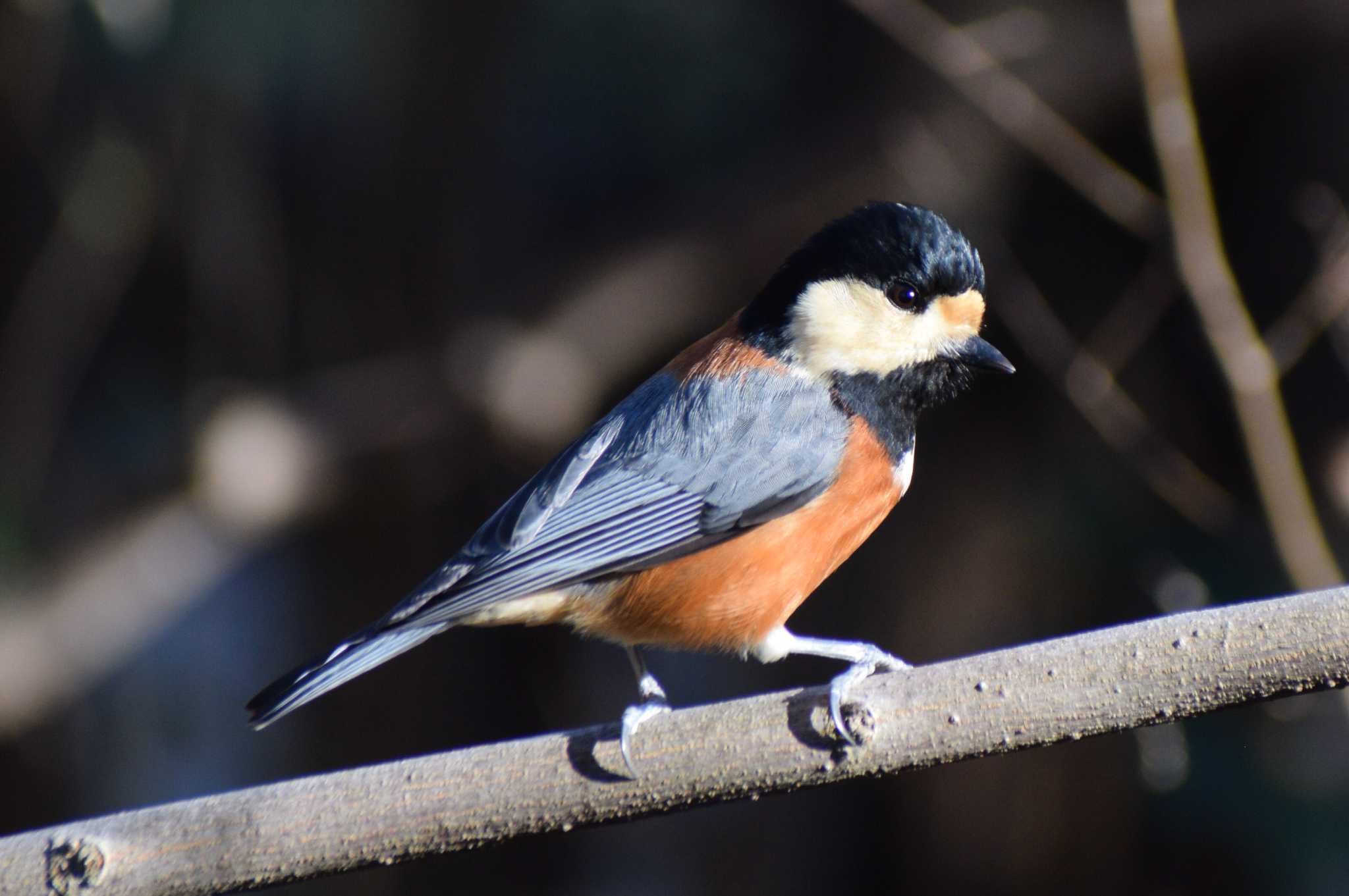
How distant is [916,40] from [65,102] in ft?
10.7

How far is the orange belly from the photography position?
302 cm

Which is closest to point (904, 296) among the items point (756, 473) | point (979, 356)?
point (979, 356)

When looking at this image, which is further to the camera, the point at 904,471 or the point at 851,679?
the point at 904,471

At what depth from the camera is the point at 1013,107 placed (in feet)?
14.7

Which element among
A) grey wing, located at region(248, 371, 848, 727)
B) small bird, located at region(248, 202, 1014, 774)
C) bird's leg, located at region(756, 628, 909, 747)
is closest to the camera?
bird's leg, located at region(756, 628, 909, 747)

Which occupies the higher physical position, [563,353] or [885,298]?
[563,353]

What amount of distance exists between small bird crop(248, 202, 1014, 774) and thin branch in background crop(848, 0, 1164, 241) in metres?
1.33

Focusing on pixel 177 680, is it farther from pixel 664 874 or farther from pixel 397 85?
pixel 397 85

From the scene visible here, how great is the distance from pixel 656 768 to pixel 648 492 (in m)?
Result: 0.90

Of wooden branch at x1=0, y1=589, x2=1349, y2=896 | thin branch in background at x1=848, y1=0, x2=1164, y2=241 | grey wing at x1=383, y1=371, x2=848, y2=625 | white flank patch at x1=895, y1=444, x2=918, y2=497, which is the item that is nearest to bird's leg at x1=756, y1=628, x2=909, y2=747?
wooden branch at x1=0, y1=589, x2=1349, y2=896

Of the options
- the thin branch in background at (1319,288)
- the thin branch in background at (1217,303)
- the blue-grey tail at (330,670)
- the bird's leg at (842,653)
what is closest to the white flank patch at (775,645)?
the bird's leg at (842,653)

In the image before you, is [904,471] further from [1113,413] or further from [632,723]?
[1113,413]

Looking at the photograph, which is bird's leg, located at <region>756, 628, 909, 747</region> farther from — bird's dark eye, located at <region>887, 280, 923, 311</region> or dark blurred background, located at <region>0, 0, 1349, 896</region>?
dark blurred background, located at <region>0, 0, 1349, 896</region>

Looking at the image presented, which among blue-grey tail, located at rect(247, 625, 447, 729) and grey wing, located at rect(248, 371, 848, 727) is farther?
grey wing, located at rect(248, 371, 848, 727)
